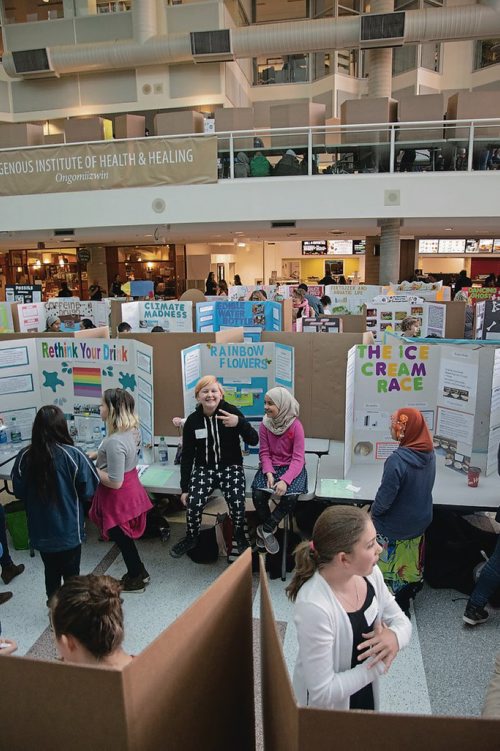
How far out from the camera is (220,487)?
3887 mm

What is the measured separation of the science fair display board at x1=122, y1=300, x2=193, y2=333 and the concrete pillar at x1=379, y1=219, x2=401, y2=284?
5.52 metres

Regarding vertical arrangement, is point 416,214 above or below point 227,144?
below

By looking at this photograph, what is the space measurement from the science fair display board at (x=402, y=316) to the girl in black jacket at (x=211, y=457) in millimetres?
4369

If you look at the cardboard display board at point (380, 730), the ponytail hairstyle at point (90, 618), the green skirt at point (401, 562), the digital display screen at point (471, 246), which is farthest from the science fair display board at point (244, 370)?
the digital display screen at point (471, 246)

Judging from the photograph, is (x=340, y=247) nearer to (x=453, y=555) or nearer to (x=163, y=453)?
(x=163, y=453)

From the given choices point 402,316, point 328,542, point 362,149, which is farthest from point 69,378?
point 362,149

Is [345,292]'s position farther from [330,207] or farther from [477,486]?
[477,486]

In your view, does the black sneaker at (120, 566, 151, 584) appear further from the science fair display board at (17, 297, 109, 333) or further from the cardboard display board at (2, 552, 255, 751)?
the science fair display board at (17, 297, 109, 333)

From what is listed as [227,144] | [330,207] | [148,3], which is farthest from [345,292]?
[148,3]

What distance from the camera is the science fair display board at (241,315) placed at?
7453 mm

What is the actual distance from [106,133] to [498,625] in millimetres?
11797

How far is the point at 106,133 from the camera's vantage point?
11.7 m

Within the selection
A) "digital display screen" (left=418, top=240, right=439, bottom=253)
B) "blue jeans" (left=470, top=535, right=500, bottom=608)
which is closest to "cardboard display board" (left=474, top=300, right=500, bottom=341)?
"blue jeans" (left=470, top=535, right=500, bottom=608)

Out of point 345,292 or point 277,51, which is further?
point 277,51
